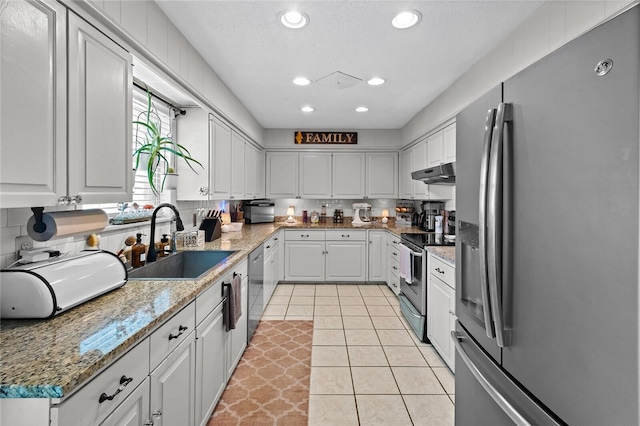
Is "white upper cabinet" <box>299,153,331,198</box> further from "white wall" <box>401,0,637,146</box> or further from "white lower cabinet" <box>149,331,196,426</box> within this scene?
"white lower cabinet" <box>149,331,196,426</box>

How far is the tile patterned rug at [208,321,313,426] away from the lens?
1822 millimetres

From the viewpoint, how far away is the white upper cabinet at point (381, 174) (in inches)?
197

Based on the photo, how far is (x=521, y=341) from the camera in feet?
3.04

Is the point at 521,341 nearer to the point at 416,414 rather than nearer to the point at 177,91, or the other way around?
the point at 416,414

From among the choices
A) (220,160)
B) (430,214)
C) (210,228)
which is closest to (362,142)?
(430,214)

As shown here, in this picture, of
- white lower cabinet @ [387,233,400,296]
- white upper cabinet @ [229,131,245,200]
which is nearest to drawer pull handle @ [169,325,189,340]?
white upper cabinet @ [229,131,245,200]

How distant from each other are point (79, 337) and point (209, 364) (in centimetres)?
91

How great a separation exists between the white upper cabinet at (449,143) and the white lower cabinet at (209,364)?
2571 mm

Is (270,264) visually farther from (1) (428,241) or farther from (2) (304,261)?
(1) (428,241)

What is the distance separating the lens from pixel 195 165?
9.01ft

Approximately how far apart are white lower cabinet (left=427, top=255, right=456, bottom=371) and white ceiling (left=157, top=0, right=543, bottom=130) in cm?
168

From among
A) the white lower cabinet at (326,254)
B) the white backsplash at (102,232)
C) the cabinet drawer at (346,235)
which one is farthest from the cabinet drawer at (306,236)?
the white backsplash at (102,232)

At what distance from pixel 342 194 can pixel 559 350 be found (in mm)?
4312

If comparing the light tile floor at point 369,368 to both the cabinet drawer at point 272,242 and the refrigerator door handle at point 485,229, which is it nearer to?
the cabinet drawer at point 272,242
